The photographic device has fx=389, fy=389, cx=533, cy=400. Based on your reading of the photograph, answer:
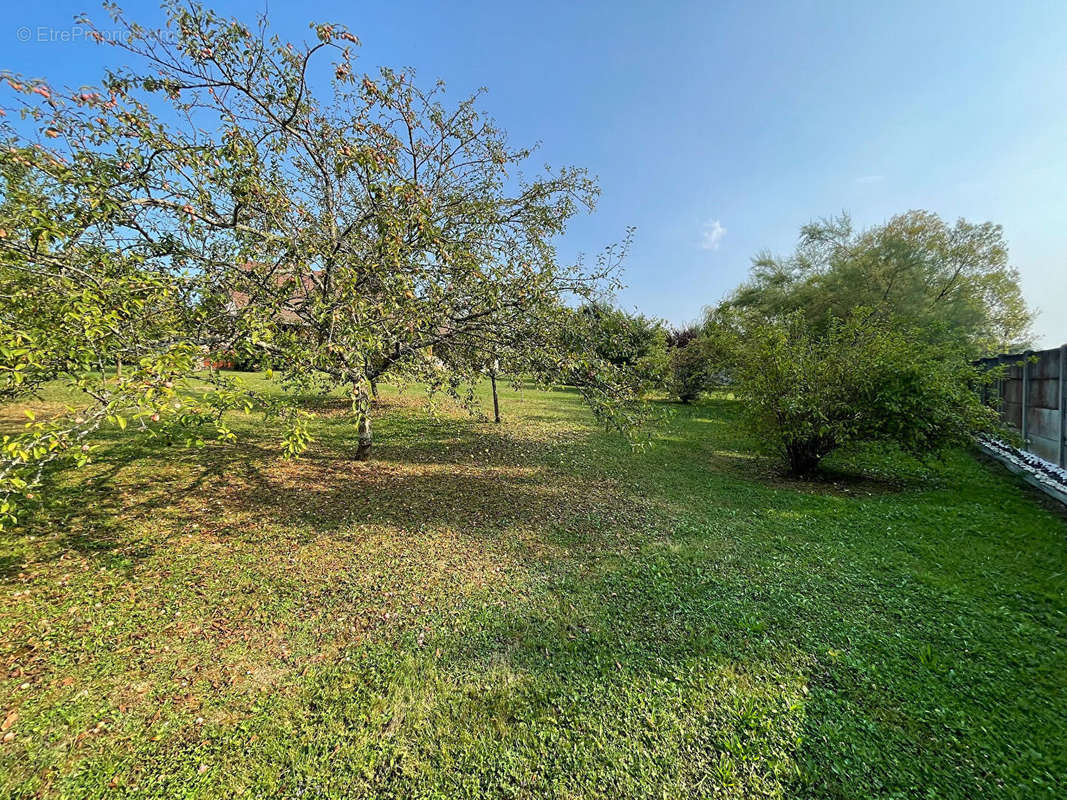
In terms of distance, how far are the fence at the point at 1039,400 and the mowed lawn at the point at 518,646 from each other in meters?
1.21

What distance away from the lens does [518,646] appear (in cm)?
246

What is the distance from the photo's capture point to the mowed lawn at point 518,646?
1.72 meters

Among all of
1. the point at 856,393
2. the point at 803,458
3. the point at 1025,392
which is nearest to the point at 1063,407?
the point at 1025,392

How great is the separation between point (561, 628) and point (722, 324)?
589 inches

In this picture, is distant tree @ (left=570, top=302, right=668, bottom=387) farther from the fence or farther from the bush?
the fence

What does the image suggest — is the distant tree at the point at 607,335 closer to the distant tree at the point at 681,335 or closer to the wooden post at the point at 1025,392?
the wooden post at the point at 1025,392

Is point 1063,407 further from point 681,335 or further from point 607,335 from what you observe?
Result: point 681,335

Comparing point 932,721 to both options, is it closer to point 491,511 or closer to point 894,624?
point 894,624

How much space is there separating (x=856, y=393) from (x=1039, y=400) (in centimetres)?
293

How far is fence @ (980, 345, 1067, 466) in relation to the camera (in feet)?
16.6

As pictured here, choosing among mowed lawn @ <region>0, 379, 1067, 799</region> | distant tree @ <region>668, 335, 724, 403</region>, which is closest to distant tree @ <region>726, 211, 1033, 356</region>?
distant tree @ <region>668, 335, 724, 403</region>

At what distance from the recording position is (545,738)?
1.86 metres

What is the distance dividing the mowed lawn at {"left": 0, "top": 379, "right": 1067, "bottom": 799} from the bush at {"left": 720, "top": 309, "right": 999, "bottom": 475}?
109cm

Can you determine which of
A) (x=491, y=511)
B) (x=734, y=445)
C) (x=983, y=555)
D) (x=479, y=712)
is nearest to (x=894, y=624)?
(x=983, y=555)
